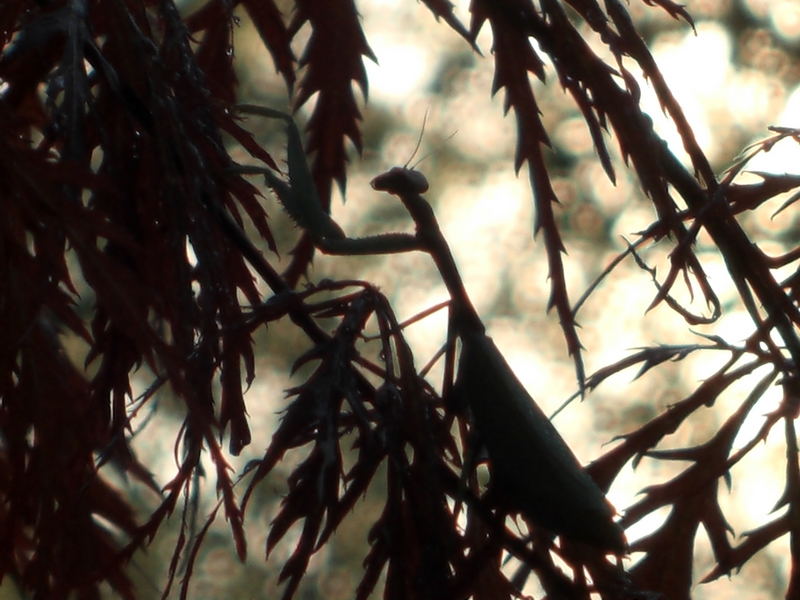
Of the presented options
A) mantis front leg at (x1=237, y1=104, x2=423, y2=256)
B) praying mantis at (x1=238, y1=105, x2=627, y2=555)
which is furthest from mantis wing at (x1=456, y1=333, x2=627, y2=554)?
mantis front leg at (x1=237, y1=104, x2=423, y2=256)

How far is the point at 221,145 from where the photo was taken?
2.32 feet

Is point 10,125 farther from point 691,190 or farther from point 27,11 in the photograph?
point 691,190

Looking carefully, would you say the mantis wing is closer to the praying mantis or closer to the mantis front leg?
the praying mantis

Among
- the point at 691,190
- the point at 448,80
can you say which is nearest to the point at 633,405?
the point at 448,80

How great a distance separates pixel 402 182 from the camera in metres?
0.71

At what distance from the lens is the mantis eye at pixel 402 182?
2.33ft

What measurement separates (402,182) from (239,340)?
129mm

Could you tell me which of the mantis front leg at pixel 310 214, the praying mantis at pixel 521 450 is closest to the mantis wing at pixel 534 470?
the praying mantis at pixel 521 450

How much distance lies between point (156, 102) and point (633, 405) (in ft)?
14.0

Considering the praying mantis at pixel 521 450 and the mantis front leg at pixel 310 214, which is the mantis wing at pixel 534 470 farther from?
the mantis front leg at pixel 310 214

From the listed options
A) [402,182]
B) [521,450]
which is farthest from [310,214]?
[521,450]

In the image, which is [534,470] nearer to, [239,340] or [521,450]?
[521,450]

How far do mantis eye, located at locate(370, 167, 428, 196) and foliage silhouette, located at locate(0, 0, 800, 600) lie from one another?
0.17ft

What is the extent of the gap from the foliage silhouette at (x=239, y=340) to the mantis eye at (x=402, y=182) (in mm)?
52
